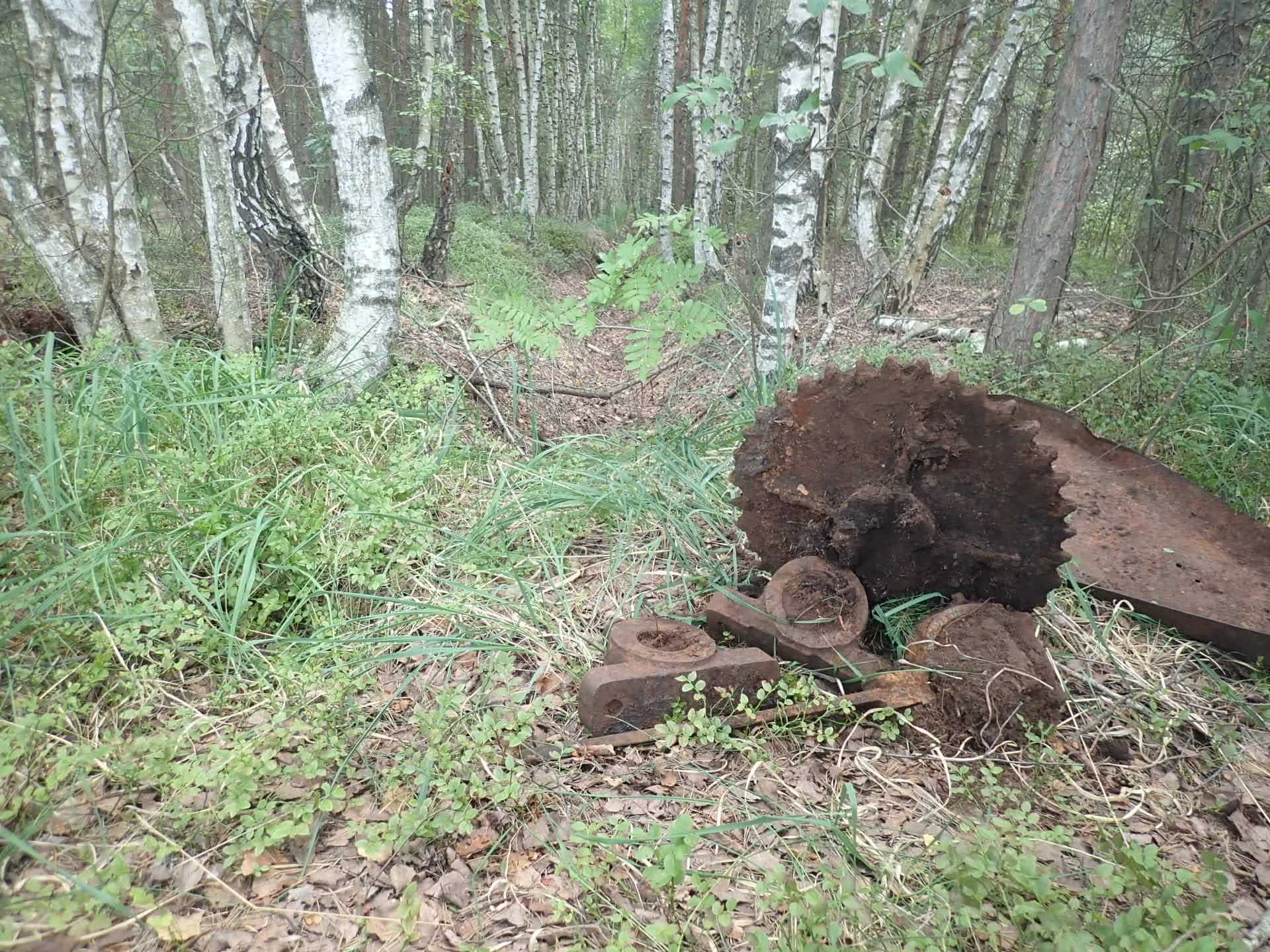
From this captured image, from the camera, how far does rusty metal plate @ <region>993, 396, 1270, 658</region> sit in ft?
7.75

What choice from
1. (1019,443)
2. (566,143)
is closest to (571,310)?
(1019,443)

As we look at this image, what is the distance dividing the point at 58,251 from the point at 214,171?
974 millimetres

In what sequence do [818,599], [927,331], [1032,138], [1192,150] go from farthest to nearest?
[1032,138], [927,331], [1192,150], [818,599]

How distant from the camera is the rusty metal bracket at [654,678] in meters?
1.93

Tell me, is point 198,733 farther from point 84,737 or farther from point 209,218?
point 209,218

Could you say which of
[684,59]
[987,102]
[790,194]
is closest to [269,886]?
[790,194]

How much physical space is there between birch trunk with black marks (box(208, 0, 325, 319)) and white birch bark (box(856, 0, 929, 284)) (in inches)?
233

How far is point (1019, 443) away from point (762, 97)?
21166 mm

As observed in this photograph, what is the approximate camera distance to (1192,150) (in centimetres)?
451

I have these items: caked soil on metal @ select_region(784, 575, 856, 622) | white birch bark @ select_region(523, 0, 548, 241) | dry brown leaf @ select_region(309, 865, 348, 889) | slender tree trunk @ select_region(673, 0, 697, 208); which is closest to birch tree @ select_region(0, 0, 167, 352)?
dry brown leaf @ select_region(309, 865, 348, 889)

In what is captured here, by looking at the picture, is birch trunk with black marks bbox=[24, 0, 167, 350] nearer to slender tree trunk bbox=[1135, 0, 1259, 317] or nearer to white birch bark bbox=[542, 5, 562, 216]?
slender tree trunk bbox=[1135, 0, 1259, 317]

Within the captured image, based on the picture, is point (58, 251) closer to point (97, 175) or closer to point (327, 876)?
point (97, 175)

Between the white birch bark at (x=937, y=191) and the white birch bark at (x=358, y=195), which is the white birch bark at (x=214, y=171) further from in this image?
the white birch bark at (x=937, y=191)

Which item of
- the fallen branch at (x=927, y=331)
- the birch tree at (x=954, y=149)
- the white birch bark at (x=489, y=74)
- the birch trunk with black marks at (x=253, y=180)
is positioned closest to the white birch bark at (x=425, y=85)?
the birch trunk with black marks at (x=253, y=180)
